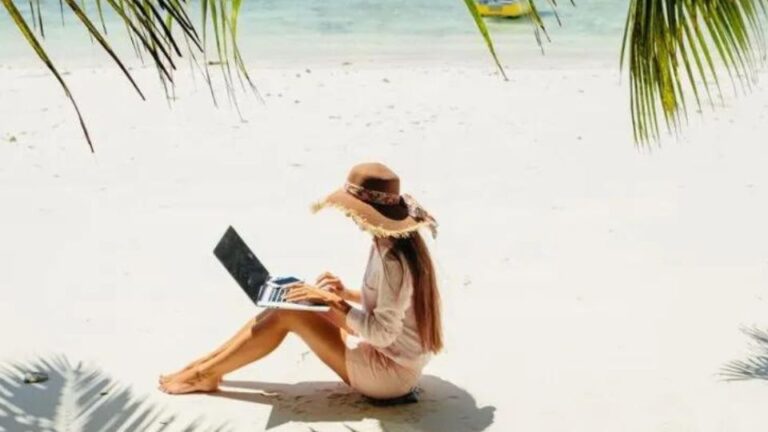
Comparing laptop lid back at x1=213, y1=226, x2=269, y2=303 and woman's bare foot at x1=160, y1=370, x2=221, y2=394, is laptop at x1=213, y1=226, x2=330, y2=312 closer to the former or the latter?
laptop lid back at x1=213, y1=226, x2=269, y2=303

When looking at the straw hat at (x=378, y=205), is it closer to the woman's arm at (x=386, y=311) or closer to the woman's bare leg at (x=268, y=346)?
the woman's arm at (x=386, y=311)

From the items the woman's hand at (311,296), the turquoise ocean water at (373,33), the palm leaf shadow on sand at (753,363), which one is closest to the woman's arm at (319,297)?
the woman's hand at (311,296)

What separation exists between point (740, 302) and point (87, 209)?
11.9 feet

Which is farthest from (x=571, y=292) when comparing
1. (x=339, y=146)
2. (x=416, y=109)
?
(x=416, y=109)

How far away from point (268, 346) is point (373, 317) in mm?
416

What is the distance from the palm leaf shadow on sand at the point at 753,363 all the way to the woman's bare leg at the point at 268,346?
1405 millimetres

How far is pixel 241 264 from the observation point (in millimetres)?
3303

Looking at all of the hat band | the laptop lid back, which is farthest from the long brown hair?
the laptop lid back

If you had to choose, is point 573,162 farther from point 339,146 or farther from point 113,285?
point 113,285

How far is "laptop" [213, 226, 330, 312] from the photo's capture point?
126 inches

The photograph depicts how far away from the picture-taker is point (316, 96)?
9297 mm

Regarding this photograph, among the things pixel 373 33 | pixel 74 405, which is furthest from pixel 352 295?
pixel 373 33

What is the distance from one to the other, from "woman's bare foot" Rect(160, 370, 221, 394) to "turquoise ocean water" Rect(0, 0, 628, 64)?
10419 mm

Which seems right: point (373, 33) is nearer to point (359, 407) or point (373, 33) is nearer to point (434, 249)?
point (434, 249)
